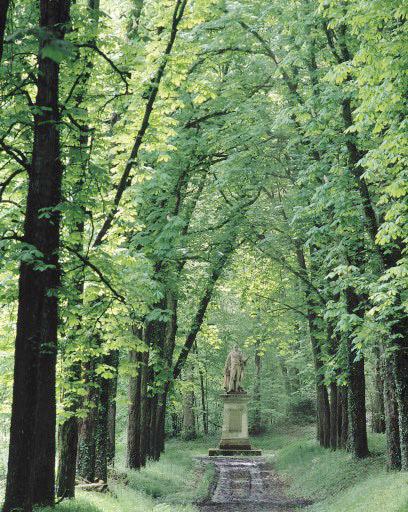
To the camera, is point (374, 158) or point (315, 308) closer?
point (374, 158)

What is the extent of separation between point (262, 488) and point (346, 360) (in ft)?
13.4

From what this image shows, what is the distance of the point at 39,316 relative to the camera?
6730 mm

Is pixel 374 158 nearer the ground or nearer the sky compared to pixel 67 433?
nearer the sky

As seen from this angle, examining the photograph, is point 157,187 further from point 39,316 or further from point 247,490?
point 247,490

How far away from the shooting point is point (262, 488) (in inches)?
640

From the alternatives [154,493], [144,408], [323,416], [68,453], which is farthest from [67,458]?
[323,416]

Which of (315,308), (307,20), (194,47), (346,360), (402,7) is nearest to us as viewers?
(402,7)

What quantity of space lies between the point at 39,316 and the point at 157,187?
757 centimetres

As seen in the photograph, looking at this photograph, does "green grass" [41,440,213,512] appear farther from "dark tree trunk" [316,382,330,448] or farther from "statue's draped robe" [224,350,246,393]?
"statue's draped robe" [224,350,246,393]

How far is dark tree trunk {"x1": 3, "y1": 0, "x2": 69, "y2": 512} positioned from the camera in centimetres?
661

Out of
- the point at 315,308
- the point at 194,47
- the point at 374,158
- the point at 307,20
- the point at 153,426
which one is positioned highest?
the point at 307,20

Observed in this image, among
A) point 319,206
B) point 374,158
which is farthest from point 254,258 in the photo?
point 374,158

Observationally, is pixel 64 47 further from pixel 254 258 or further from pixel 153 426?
pixel 254 258

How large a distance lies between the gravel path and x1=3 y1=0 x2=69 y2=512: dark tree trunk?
5811mm
